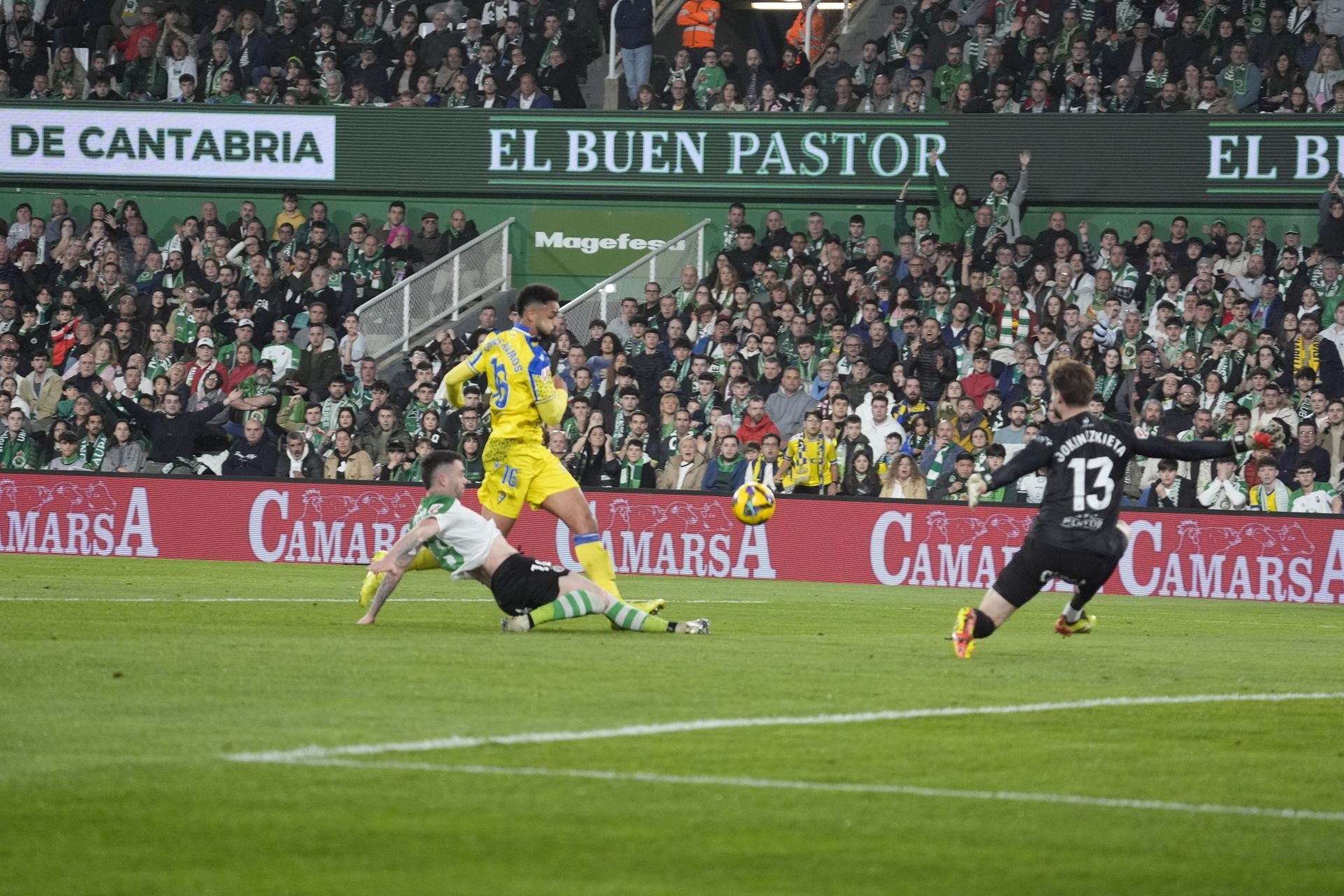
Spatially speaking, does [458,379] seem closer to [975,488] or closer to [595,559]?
[595,559]

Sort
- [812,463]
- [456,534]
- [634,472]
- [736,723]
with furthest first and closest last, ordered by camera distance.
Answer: [634,472] → [812,463] → [456,534] → [736,723]

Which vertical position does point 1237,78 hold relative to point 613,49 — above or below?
below

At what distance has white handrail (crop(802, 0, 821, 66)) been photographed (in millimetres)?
30438

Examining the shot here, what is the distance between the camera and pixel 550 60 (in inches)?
1211

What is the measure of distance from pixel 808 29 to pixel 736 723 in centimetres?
2354

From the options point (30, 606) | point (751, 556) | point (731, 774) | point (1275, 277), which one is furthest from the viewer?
point (1275, 277)

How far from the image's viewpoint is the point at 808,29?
30.5 m

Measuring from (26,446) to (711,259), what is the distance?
10504 millimetres

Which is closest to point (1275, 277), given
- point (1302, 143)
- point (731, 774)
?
point (1302, 143)

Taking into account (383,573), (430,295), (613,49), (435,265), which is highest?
(613,49)

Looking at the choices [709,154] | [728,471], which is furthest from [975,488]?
[709,154]

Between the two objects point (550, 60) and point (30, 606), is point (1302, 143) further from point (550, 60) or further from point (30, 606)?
point (30, 606)

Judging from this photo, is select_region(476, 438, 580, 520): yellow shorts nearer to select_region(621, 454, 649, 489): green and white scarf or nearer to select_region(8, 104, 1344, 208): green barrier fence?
select_region(621, 454, 649, 489): green and white scarf

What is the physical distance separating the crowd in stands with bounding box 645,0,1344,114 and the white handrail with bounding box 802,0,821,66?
125mm
